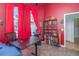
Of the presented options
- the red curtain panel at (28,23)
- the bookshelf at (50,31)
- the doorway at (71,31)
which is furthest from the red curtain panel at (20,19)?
the doorway at (71,31)

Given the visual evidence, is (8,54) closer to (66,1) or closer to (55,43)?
(55,43)

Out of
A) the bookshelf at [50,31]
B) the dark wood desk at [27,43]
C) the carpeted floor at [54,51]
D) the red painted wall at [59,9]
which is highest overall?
the red painted wall at [59,9]

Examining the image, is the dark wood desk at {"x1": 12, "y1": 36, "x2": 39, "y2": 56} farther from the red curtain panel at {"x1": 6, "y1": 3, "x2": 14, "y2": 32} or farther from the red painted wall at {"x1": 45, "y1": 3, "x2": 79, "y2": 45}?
the red painted wall at {"x1": 45, "y1": 3, "x2": 79, "y2": 45}

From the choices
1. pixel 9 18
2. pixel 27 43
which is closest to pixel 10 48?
pixel 27 43

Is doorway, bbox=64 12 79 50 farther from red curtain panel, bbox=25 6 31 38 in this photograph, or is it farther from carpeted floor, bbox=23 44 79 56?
red curtain panel, bbox=25 6 31 38

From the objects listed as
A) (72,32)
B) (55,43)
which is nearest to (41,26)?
(55,43)

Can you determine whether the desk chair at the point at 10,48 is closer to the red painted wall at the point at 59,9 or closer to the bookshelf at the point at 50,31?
the bookshelf at the point at 50,31

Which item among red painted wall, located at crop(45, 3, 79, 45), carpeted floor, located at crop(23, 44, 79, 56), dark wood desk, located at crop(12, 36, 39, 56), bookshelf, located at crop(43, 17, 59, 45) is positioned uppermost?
red painted wall, located at crop(45, 3, 79, 45)

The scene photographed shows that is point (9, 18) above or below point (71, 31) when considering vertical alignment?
above

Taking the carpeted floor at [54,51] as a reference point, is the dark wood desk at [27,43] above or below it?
above

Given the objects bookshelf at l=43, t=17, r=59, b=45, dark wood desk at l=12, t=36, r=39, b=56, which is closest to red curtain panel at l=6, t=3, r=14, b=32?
dark wood desk at l=12, t=36, r=39, b=56

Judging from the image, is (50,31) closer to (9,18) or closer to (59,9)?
(59,9)

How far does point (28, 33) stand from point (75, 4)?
0.82 meters

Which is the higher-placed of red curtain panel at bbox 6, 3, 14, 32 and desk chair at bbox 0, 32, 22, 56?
red curtain panel at bbox 6, 3, 14, 32
